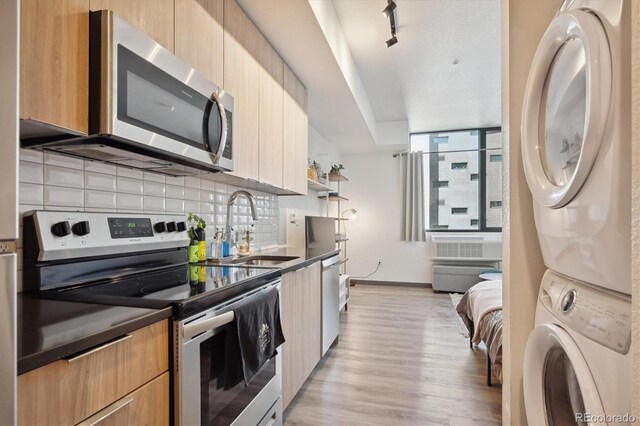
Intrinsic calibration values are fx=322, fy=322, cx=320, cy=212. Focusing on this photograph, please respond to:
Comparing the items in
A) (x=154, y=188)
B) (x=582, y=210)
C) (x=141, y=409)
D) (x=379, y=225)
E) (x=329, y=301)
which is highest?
(x=154, y=188)

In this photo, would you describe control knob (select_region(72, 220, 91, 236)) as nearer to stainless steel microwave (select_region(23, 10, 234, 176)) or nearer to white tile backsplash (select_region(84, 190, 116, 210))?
white tile backsplash (select_region(84, 190, 116, 210))

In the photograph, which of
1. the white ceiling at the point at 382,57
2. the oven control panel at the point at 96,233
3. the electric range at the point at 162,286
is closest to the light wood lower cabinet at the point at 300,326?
the electric range at the point at 162,286

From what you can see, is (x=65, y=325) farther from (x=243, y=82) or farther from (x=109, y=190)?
(x=243, y=82)

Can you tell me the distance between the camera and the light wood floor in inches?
74.6

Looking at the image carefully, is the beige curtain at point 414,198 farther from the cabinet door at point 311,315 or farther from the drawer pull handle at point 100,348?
the drawer pull handle at point 100,348

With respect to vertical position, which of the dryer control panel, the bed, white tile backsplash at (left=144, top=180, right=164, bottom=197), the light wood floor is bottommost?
the light wood floor

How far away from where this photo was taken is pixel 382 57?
319cm

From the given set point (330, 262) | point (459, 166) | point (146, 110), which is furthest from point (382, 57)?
point (459, 166)

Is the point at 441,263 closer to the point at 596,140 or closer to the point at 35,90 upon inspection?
the point at 596,140

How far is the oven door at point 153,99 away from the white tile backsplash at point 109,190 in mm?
269

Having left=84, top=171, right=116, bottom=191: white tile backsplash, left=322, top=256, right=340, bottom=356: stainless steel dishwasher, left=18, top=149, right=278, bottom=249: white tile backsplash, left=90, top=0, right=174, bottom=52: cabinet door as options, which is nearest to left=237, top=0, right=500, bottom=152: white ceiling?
left=90, top=0, right=174, bottom=52: cabinet door

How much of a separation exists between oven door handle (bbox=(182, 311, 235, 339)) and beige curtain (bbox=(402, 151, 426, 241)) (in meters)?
4.80

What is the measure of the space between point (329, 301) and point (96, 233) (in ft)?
5.84

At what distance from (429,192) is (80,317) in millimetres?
5576
